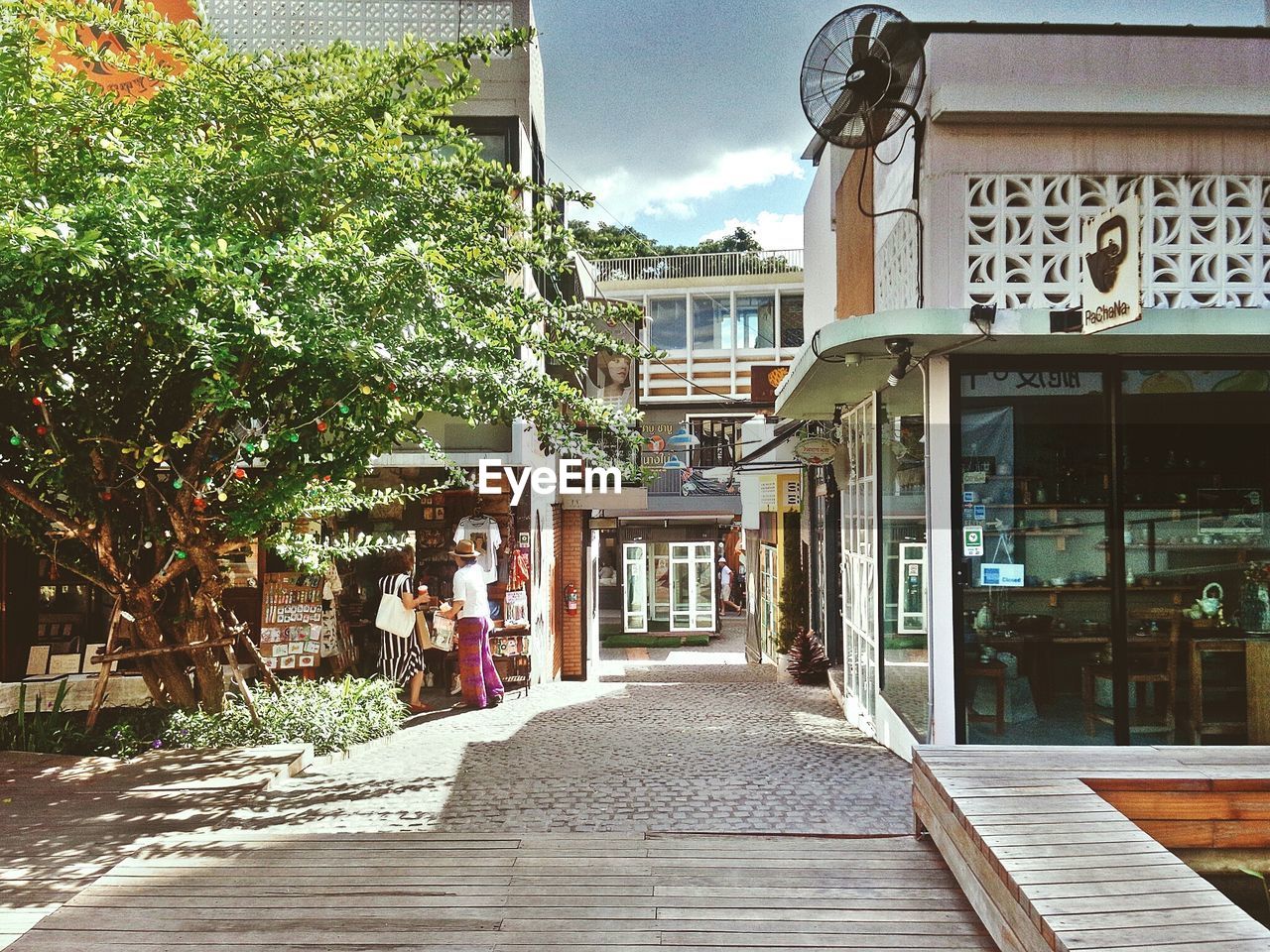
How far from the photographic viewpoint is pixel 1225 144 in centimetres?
618

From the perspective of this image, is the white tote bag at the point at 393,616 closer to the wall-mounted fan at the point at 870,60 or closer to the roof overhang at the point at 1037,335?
the roof overhang at the point at 1037,335

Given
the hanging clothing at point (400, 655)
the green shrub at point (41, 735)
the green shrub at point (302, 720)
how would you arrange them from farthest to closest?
the hanging clothing at point (400, 655)
the green shrub at point (302, 720)
the green shrub at point (41, 735)

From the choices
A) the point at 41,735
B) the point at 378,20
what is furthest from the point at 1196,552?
the point at 378,20

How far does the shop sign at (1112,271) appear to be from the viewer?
16.3 feet

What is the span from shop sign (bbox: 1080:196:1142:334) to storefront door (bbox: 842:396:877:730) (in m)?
2.72

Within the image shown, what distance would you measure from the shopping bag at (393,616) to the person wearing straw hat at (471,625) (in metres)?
0.42

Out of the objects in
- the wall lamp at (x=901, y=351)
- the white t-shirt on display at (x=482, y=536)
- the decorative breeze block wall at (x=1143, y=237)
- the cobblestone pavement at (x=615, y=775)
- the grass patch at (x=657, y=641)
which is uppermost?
the decorative breeze block wall at (x=1143, y=237)

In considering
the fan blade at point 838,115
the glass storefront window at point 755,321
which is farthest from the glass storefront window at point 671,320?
the fan blade at point 838,115

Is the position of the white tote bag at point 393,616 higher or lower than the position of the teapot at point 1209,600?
lower

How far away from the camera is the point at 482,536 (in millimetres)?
10688

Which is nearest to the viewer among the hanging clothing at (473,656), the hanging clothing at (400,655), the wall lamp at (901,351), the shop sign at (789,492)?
the wall lamp at (901,351)

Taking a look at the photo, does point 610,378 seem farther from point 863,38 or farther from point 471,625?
point 863,38

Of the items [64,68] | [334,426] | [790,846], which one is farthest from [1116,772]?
[64,68]

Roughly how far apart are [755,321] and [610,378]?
5901 millimetres
